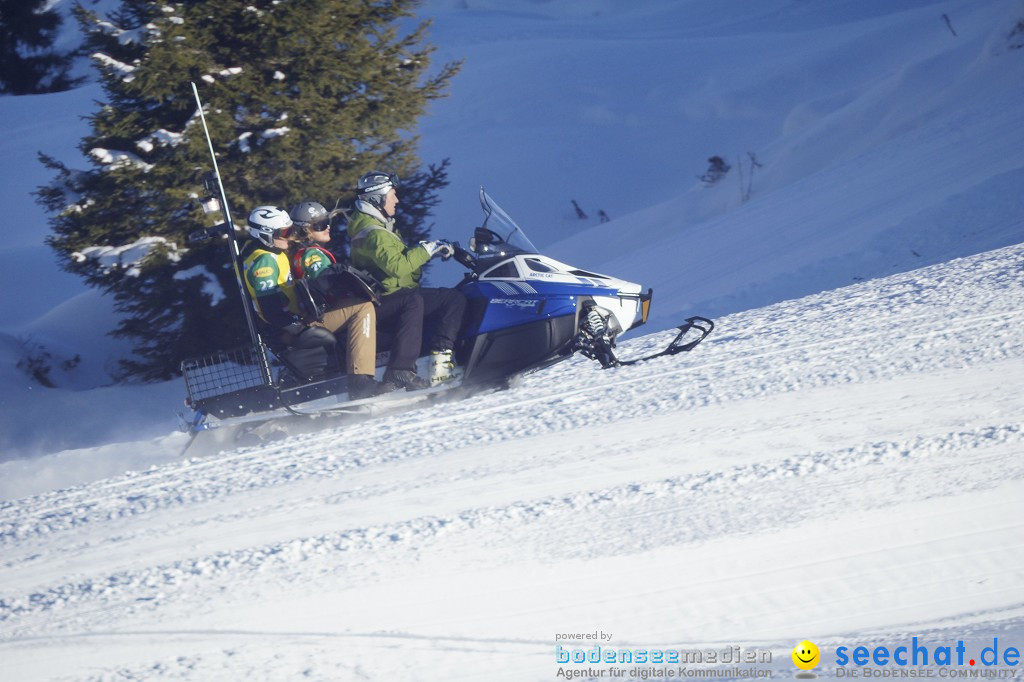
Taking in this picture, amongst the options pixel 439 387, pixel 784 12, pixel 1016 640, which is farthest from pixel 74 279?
pixel 784 12

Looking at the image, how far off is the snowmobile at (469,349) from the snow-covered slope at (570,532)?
0.30 m

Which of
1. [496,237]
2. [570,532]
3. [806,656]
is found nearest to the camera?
[806,656]

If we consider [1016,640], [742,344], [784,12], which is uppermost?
[784,12]

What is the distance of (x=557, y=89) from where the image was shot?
79.9 ft

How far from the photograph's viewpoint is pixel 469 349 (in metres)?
6.97

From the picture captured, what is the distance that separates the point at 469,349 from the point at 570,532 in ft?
8.56

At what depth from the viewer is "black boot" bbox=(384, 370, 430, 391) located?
6809 millimetres

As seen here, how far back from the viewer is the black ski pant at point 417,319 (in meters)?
6.79

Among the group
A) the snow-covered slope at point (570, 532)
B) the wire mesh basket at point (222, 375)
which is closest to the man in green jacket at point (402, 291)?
the snow-covered slope at point (570, 532)

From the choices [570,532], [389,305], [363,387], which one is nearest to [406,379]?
[363,387]

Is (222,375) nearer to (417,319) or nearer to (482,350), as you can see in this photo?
(417,319)

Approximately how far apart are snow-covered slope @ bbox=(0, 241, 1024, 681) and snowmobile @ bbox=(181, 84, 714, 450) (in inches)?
11.6

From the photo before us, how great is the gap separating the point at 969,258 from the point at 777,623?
5.96m

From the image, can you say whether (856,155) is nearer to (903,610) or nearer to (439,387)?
(439,387)
